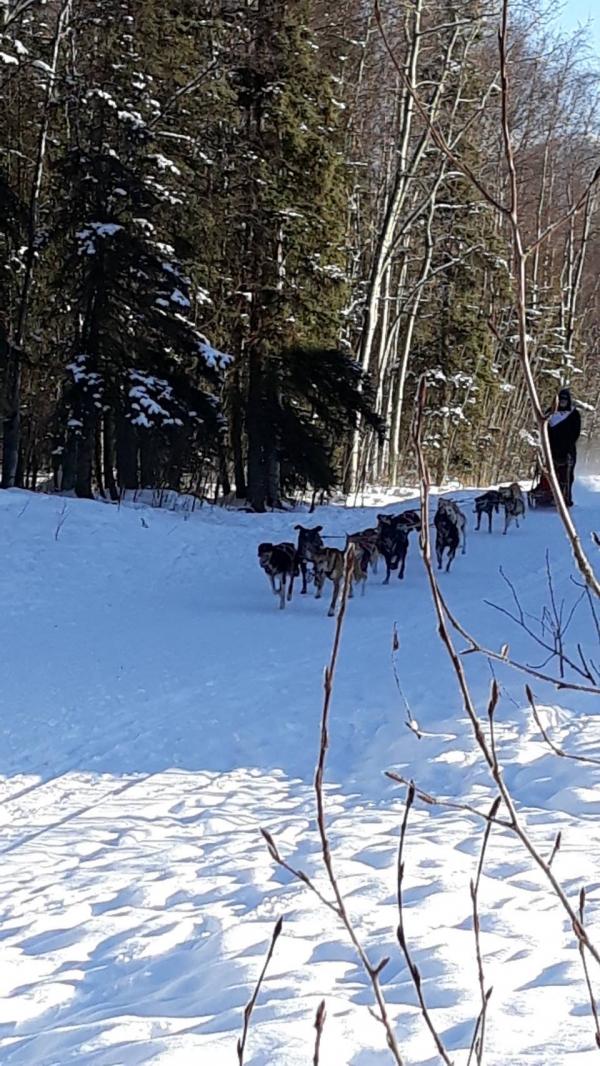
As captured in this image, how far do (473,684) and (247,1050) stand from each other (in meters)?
6.31

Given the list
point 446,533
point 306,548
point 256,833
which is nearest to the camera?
point 256,833

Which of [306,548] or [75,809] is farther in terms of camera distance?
[306,548]

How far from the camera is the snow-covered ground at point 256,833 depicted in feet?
11.2

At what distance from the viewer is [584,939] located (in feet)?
4.77

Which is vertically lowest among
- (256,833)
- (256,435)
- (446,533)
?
(256,833)

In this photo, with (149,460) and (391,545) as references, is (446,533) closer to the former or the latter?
(391,545)

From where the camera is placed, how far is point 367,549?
46.8ft

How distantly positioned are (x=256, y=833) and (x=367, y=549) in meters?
8.60

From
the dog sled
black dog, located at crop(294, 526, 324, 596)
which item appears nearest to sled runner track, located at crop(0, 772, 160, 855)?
black dog, located at crop(294, 526, 324, 596)

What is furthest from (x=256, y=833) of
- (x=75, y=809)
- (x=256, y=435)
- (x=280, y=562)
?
(x=256, y=435)

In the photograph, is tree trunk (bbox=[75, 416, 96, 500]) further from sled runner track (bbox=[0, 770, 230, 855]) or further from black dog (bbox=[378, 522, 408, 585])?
sled runner track (bbox=[0, 770, 230, 855])

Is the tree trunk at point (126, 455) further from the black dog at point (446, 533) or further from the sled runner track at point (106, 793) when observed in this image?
the sled runner track at point (106, 793)

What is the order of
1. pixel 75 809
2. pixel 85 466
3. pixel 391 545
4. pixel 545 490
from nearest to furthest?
pixel 75 809, pixel 391 545, pixel 545 490, pixel 85 466

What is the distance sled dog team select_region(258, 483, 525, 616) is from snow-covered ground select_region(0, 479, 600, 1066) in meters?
0.47
